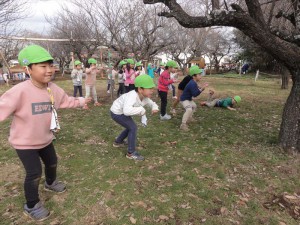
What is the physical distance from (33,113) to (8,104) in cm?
27

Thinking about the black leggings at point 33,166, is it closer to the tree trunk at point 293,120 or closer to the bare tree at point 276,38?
the bare tree at point 276,38

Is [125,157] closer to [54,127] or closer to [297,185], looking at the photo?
[54,127]

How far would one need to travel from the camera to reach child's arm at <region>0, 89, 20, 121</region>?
98.5 inches

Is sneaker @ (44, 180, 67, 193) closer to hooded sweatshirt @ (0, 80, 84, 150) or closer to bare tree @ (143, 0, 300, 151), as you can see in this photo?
hooded sweatshirt @ (0, 80, 84, 150)

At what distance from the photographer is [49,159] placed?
3117mm

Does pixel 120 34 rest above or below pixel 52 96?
above

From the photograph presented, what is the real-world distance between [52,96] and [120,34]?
370 inches

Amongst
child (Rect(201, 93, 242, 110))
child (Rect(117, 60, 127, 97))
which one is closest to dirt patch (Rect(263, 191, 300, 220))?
child (Rect(201, 93, 242, 110))

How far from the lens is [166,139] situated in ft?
19.0

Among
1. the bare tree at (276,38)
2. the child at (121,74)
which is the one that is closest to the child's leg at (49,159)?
the bare tree at (276,38)

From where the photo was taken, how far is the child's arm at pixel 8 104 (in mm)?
2502

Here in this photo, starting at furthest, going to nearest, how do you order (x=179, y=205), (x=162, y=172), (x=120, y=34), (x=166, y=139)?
(x=120, y=34) → (x=166, y=139) → (x=162, y=172) → (x=179, y=205)

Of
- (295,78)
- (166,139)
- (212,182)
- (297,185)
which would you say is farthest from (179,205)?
(295,78)

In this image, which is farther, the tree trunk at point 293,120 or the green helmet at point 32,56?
the tree trunk at point 293,120
